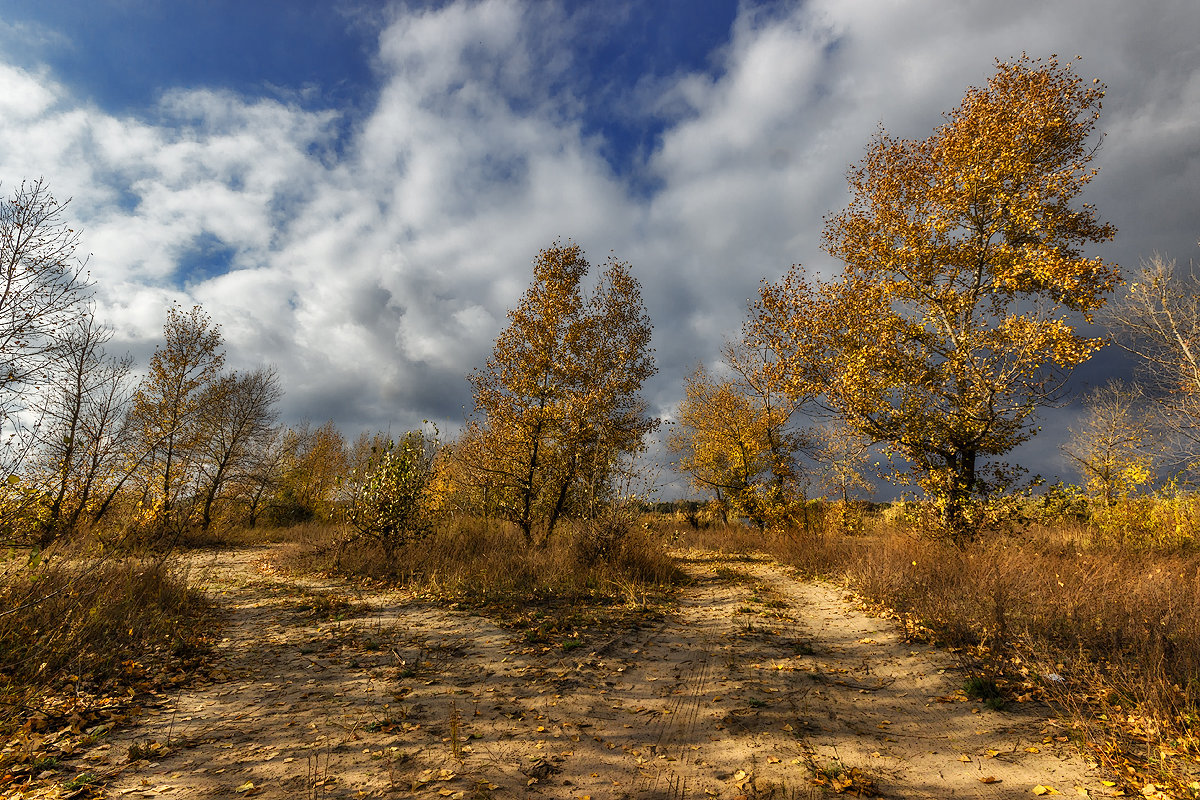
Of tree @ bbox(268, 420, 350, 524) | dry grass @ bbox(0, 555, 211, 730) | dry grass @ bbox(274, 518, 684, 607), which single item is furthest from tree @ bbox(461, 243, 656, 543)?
tree @ bbox(268, 420, 350, 524)

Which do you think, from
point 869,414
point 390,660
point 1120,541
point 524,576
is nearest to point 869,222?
point 869,414

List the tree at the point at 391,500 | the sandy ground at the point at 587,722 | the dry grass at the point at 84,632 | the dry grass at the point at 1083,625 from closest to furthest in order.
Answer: the sandy ground at the point at 587,722 < the dry grass at the point at 1083,625 < the dry grass at the point at 84,632 < the tree at the point at 391,500

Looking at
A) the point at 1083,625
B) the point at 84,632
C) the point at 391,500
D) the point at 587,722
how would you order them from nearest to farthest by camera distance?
1. the point at 587,722
2. the point at 84,632
3. the point at 1083,625
4. the point at 391,500

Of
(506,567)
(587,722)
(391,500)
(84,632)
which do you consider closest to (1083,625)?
(587,722)

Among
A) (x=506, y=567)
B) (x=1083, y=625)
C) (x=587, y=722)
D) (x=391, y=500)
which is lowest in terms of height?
(x=587, y=722)

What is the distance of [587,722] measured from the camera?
5.16 m

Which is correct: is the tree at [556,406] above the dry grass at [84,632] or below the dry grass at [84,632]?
above

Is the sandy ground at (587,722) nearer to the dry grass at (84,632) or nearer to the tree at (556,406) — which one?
the dry grass at (84,632)

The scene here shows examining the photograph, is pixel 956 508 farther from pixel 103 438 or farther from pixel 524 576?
pixel 103 438

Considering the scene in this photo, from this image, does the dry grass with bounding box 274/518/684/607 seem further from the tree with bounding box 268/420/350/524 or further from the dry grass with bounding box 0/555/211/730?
the tree with bounding box 268/420/350/524

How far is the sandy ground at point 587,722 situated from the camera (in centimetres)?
408

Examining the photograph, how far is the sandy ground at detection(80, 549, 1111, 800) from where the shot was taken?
408 cm

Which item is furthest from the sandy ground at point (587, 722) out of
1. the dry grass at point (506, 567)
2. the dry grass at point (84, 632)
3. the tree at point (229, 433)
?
the tree at point (229, 433)

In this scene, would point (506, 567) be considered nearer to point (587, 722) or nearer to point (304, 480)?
point (587, 722)
